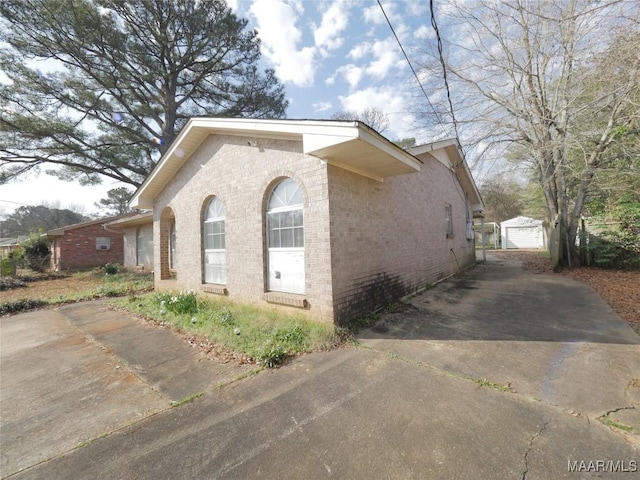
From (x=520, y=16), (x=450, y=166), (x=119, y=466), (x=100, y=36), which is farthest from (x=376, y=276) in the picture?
Answer: (x=100, y=36)

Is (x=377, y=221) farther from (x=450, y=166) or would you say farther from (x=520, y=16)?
(x=520, y=16)

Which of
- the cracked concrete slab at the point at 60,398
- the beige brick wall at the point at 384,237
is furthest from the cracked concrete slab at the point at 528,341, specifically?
the cracked concrete slab at the point at 60,398

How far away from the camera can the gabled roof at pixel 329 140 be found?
13.5ft

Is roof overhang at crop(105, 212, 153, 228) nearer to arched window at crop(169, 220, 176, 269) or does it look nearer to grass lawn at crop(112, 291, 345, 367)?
arched window at crop(169, 220, 176, 269)

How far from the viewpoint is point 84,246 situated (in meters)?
18.4

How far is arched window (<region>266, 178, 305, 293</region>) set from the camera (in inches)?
209

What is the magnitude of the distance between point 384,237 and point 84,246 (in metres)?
21.7

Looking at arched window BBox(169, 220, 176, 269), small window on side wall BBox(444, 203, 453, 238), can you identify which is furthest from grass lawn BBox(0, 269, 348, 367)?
small window on side wall BBox(444, 203, 453, 238)

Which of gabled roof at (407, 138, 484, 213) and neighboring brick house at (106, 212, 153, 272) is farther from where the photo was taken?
neighboring brick house at (106, 212, 153, 272)

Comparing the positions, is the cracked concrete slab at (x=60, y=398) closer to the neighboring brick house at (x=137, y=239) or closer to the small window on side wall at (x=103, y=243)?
the neighboring brick house at (x=137, y=239)

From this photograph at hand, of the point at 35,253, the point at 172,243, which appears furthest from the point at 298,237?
the point at 35,253

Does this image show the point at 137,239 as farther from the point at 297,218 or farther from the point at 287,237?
the point at 297,218

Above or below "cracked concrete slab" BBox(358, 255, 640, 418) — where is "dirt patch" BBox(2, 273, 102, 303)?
below

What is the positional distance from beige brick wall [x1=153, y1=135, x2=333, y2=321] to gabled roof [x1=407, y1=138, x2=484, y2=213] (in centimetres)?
388
